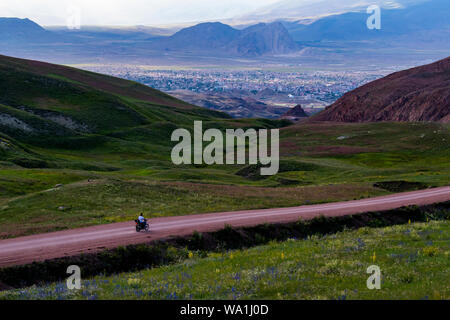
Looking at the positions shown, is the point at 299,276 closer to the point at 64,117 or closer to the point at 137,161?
the point at 137,161

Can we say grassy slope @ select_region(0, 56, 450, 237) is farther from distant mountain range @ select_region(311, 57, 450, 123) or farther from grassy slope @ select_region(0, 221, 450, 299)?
distant mountain range @ select_region(311, 57, 450, 123)

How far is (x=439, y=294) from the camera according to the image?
13758 millimetres

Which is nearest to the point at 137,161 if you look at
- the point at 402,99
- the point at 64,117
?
the point at 64,117

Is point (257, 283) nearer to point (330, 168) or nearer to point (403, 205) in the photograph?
point (403, 205)

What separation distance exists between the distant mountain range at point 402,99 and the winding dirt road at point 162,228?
10681 cm

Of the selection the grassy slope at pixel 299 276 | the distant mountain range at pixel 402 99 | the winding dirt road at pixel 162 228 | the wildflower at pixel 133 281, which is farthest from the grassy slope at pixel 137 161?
the distant mountain range at pixel 402 99

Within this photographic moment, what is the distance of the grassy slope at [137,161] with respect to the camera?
3966 centimetres

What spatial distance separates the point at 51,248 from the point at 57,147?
8093 cm

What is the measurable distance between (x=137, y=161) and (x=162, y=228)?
60063 millimetres

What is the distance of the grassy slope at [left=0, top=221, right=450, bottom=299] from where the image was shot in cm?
1498

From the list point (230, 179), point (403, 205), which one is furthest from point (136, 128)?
point (403, 205)

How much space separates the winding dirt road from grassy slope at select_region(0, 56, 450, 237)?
2.76 m

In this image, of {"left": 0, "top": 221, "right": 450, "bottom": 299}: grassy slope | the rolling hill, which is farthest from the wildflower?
the rolling hill

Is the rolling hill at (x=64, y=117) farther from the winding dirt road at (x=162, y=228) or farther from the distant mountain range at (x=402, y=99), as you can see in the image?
the distant mountain range at (x=402, y=99)
